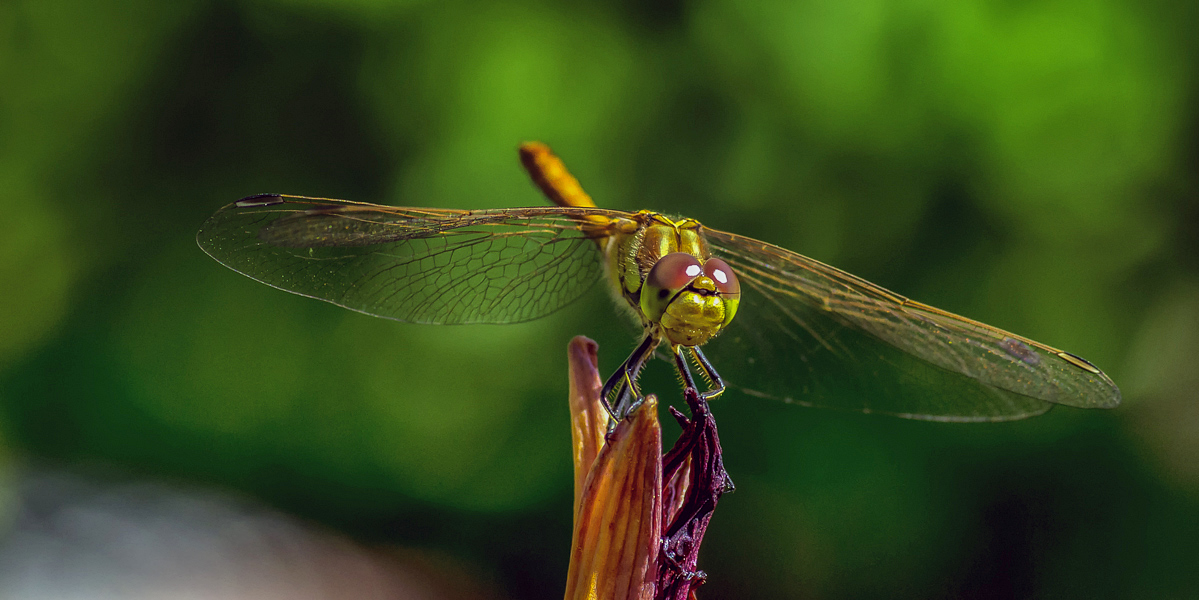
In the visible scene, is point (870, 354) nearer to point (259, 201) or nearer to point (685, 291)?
point (685, 291)

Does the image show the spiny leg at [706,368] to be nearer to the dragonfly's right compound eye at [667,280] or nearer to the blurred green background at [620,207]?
the dragonfly's right compound eye at [667,280]

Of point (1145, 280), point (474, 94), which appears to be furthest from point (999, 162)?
point (474, 94)

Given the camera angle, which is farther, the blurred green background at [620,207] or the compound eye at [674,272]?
the blurred green background at [620,207]

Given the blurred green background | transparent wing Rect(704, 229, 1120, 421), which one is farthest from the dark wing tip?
the blurred green background

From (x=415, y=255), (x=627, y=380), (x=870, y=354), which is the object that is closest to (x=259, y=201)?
(x=415, y=255)

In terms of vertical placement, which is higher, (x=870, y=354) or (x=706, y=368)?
(x=870, y=354)

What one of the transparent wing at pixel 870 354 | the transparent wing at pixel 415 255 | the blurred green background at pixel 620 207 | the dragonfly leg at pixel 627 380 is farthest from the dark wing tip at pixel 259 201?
the blurred green background at pixel 620 207

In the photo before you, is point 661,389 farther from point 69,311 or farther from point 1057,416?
point 69,311
